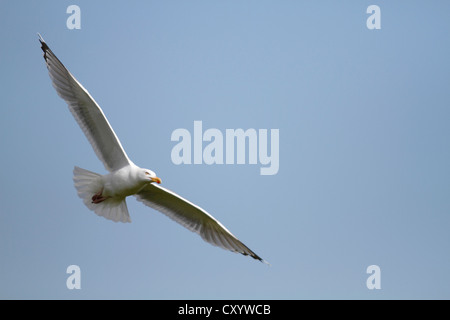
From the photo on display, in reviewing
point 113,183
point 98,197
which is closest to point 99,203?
point 98,197

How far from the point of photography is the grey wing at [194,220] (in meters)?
5.73

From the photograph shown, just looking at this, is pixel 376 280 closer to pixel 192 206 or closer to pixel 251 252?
pixel 251 252

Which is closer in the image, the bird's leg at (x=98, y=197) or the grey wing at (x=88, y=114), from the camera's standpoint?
the grey wing at (x=88, y=114)

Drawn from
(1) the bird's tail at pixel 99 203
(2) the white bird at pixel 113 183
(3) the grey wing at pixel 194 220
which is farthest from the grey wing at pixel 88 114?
(3) the grey wing at pixel 194 220

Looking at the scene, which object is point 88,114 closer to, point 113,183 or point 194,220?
point 113,183

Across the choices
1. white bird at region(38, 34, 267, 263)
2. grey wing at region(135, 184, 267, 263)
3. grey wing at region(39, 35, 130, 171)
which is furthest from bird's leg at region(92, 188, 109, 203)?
grey wing at region(135, 184, 267, 263)

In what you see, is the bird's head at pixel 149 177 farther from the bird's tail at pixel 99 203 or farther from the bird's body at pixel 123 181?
the bird's tail at pixel 99 203

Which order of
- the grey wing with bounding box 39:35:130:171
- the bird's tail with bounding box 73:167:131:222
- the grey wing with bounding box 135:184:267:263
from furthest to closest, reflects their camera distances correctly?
1. the grey wing with bounding box 135:184:267:263
2. the bird's tail with bounding box 73:167:131:222
3. the grey wing with bounding box 39:35:130:171

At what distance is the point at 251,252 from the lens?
230 inches

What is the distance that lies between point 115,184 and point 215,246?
938 mm

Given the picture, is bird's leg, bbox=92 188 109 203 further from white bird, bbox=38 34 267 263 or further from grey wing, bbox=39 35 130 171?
grey wing, bbox=39 35 130 171

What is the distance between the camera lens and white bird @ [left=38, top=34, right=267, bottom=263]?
533 cm
